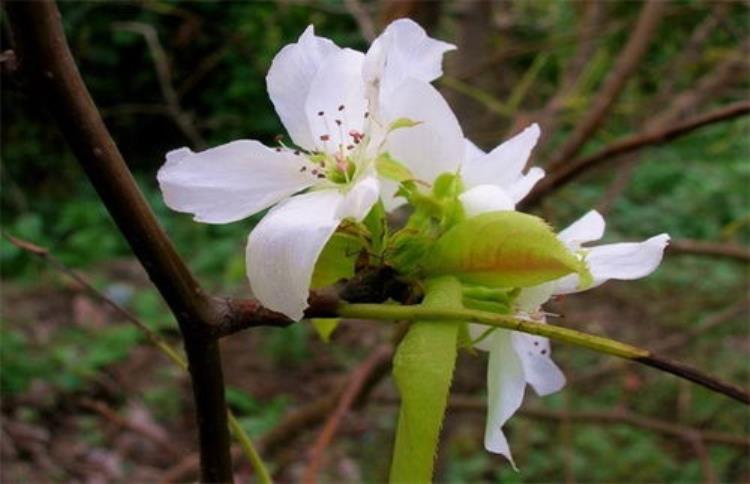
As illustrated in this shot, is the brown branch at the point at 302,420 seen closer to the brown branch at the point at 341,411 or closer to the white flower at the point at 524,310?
the brown branch at the point at 341,411

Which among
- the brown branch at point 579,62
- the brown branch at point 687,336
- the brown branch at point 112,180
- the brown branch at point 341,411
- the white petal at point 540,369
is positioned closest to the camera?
the brown branch at point 112,180

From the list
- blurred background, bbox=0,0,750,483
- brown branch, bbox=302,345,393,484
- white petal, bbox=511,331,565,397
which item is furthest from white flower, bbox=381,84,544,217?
blurred background, bbox=0,0,750,483

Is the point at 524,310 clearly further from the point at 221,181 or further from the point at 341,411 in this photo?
the point at 341,411

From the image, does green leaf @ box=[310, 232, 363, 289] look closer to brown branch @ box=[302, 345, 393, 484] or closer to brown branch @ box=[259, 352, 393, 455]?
brown branch @ box=[302, 345, 393, 484]

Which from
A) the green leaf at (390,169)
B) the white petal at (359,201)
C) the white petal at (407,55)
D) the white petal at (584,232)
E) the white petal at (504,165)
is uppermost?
the white petal at (407,55)

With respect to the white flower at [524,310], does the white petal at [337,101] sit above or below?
above

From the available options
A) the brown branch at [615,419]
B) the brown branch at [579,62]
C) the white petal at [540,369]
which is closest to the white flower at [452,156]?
the white petal at [540,369]
